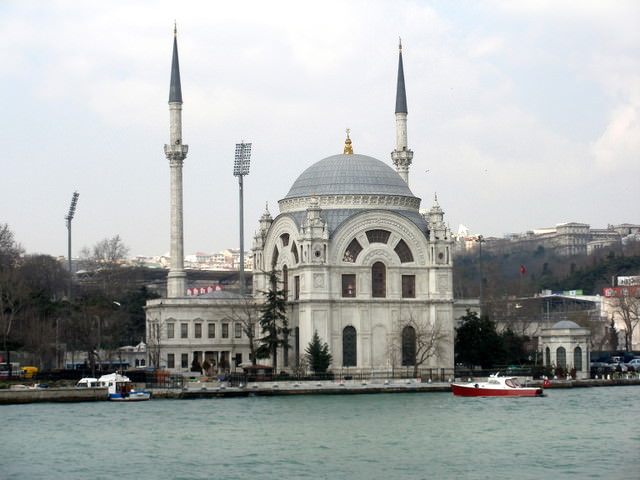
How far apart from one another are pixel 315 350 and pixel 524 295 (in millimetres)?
65385

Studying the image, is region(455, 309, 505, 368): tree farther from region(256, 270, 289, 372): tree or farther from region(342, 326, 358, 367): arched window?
region(256, 270, 289, 372): tree

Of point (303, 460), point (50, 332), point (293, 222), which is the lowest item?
point (303, 460)

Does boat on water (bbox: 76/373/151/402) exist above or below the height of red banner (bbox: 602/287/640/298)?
below

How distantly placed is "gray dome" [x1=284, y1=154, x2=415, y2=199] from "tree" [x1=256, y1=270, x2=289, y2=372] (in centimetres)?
579

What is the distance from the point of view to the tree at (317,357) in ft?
253

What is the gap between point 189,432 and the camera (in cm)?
5297

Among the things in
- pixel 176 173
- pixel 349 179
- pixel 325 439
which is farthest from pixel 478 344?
pixel 325 439

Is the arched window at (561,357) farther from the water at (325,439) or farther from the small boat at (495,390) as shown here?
the water at (325,439)

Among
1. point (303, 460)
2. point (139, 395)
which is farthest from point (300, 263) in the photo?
point (303, 460)

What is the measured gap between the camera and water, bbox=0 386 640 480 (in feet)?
144

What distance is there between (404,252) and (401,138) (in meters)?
11.9

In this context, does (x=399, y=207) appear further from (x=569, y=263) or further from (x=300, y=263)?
(x=569, y=263)

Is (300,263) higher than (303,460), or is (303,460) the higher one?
(300,263)

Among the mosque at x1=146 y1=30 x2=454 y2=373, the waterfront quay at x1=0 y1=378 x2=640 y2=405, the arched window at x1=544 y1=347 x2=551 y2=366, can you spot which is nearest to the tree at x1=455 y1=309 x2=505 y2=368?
the mosque at x1=146 y1=30 x2=454 y2=373
